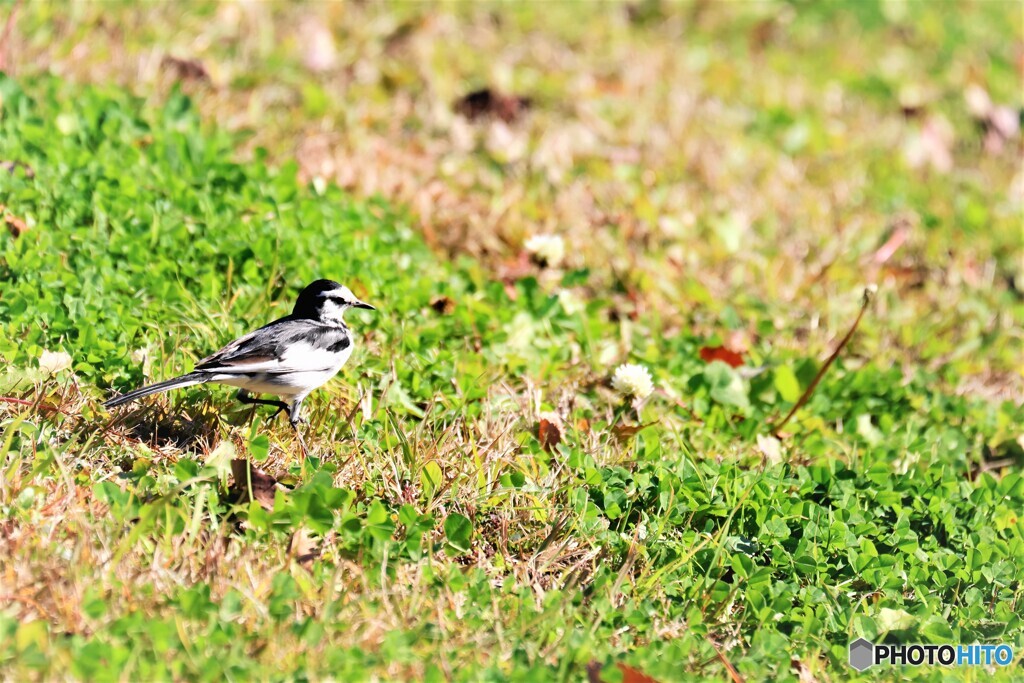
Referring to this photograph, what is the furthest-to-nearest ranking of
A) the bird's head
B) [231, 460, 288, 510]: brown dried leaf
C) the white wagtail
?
the bird's head, the white wagtail, [231, 460, 288, 510]: brown dried leaf

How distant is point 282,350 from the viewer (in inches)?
187

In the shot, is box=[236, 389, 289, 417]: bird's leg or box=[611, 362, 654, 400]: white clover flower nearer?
box=[236, 389, 289, 417]: bird's leg

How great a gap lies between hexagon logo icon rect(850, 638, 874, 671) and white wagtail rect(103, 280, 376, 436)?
2.27 m

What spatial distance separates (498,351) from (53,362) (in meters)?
2.03

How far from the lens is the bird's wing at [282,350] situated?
4.61 metres

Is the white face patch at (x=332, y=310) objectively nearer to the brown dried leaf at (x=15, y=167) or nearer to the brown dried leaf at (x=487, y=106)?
the brown dried leaf at (x=15, y=167)

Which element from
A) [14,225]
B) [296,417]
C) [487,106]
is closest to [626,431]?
[296,417]

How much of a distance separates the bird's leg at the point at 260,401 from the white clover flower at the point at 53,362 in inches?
28.1

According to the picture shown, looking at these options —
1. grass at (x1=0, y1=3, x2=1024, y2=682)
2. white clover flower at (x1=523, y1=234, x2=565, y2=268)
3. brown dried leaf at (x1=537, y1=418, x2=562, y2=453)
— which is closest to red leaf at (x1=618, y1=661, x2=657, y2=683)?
grass at (x1=0, y1=3, x2=1024, y2=682)

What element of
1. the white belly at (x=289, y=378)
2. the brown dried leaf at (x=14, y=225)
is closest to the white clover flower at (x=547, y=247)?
the white belly at (x=289, y=378)

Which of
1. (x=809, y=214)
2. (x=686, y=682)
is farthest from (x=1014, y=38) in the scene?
(x=686, y=682)

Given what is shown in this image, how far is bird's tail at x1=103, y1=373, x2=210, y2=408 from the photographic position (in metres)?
4.28

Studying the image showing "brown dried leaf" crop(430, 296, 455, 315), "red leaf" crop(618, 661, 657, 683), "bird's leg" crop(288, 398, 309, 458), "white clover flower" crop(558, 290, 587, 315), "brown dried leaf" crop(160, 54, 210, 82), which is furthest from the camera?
"brown dried leaf" crop(160, 54, 210, 82)

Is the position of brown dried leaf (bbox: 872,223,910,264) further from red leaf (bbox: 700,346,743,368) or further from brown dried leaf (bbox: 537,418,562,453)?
brown dried leaf (bbox: 537,418,562,453)
